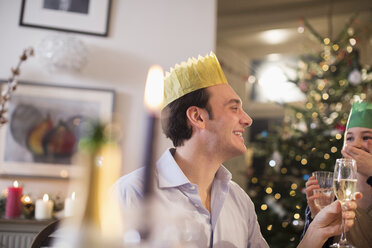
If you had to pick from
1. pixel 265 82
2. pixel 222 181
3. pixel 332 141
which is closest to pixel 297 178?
pixel 332 141

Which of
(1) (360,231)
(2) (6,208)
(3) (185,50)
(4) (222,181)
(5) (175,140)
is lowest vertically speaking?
(2) (6,208)

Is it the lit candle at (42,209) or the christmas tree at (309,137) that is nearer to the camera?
the lit candle at (42,209)

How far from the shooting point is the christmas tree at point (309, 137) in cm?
363

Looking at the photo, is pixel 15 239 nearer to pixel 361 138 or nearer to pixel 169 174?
pixel 169 174

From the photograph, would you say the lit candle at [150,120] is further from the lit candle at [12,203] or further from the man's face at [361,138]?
the lit candle at [12,203]

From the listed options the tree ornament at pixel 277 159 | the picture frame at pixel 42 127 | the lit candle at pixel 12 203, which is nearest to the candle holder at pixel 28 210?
the lit candle at pixel 12 203

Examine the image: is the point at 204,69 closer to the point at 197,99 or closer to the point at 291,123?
the point at 197,99

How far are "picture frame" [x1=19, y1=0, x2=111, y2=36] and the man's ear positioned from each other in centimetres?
190

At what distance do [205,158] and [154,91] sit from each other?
3.87 feet

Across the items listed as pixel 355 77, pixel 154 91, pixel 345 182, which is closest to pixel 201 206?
pixel 345 182

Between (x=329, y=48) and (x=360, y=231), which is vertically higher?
(x=329, y=48)

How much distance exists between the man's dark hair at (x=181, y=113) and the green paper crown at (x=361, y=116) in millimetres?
723

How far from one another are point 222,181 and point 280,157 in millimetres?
2464

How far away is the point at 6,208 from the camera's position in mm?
2689
